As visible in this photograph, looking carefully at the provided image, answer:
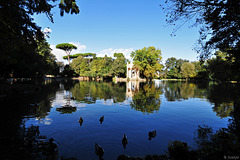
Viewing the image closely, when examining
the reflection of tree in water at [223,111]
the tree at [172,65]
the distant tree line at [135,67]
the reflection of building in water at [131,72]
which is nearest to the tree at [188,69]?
the distant tree line at [135,67]

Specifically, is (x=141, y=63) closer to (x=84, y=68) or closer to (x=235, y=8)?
(x=84, y=68)

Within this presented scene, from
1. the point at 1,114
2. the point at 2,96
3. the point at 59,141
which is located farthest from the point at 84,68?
the point at 59,141

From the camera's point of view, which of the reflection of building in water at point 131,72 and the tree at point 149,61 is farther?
the reflection of building in water at point 131,72

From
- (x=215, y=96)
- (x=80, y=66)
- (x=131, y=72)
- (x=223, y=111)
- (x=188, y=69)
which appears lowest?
(x=223, y=111)

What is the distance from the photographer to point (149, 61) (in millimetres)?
68000

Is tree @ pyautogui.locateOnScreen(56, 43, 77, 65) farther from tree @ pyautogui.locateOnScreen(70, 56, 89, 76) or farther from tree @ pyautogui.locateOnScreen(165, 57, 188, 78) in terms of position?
tree @ pyautogui.locateOnScreen(165, 57, 188, 78)

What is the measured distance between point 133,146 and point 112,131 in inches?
76.5

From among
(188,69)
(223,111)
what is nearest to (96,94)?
(223,111)

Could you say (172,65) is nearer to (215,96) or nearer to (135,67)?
(135,67)

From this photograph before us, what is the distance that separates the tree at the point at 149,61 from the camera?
65938mm

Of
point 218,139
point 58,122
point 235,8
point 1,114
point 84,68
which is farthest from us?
point 84,68

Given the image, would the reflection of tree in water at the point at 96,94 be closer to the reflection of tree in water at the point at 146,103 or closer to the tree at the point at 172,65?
the reflection of tree in water at the point at 146,103

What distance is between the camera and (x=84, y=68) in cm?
8138

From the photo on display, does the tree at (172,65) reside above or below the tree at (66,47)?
below
